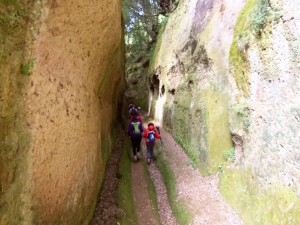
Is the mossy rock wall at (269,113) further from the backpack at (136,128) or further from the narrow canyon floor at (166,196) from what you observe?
the backpack at (136,128)

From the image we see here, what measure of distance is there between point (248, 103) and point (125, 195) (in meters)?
6.34

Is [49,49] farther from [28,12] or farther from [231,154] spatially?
[231,154]

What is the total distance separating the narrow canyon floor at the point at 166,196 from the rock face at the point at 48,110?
1603 millimetres

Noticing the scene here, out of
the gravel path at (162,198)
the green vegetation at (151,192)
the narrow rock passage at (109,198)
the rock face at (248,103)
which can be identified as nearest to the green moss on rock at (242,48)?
the rock face at (248,103)

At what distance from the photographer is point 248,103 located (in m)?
10.7

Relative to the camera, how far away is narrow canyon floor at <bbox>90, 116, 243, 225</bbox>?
1021 centimetres

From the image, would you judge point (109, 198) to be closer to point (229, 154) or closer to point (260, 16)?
point (229, 154)

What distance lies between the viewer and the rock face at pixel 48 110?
217 inches

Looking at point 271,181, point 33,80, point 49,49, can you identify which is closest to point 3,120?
point 33,80

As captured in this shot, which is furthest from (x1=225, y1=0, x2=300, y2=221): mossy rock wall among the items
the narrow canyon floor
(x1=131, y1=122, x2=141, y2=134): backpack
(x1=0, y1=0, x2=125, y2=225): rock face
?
(x1=0, y1=0, x2=125, y2=225): rock face

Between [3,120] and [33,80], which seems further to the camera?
[33,80]

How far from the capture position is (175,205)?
11.9m

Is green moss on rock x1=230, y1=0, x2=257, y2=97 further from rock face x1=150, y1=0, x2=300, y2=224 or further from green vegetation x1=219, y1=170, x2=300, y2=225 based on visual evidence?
green vegetation x1=219, y1=170, x2=300, y2=225

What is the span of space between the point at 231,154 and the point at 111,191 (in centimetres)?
526
